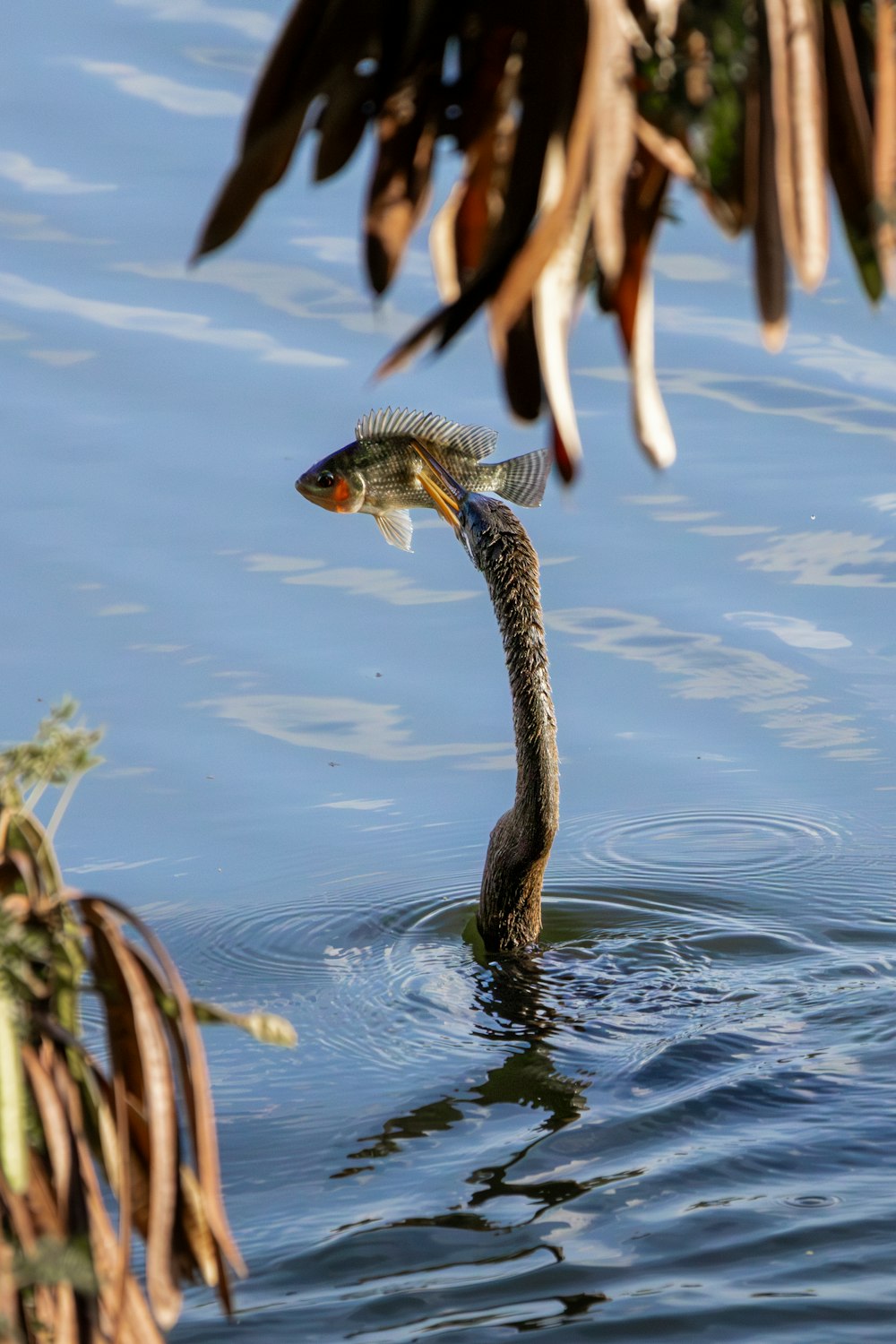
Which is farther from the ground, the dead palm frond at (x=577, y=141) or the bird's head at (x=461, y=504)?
the dead palm frond at (x=577, y=141)

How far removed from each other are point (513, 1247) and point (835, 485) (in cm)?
437

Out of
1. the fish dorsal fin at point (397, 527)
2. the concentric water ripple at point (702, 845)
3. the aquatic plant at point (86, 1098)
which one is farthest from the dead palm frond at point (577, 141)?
the concentric water ripple at point (702, 845)

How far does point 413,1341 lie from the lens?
2.99 metres

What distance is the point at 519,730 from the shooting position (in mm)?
4648

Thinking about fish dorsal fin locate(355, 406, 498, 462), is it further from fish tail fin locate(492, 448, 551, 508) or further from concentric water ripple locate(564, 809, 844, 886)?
concentric water ripple locate(564, 809, 844, 886)

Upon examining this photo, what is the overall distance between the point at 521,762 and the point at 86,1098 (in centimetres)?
291

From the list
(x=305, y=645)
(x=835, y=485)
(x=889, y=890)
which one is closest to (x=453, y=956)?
(x=889, y=890)

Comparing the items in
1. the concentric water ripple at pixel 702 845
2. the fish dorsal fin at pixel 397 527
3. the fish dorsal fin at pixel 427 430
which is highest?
the fish dorsal fin at pixel 427 430

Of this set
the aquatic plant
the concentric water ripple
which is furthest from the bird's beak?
the aquatic plant

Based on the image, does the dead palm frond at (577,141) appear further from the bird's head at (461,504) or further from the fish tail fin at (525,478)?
the fish tail fin at (525,478)

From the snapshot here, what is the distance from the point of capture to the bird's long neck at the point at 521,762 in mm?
4559

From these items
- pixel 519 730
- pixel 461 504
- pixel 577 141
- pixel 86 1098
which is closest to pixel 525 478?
pixel 461 504

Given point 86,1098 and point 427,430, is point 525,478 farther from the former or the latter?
point 86,1098

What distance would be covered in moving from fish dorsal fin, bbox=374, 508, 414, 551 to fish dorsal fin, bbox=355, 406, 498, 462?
337mm
